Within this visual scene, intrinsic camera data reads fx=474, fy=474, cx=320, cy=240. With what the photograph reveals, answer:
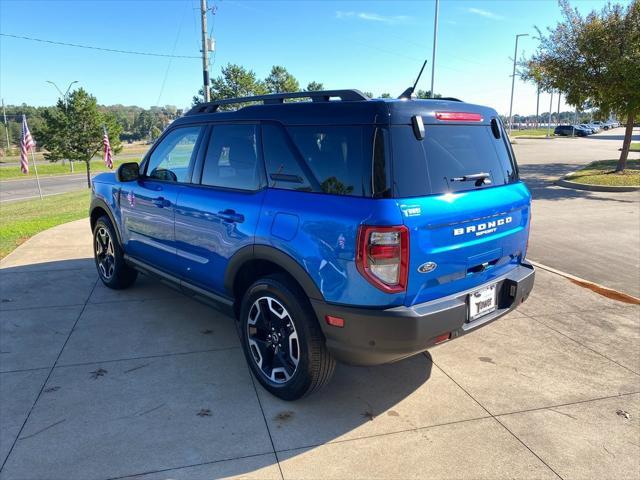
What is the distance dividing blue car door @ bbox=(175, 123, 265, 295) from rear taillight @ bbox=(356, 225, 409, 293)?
0.91 m

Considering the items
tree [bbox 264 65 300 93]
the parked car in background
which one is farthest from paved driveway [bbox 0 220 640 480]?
the parked car in background

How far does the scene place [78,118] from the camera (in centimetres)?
2920

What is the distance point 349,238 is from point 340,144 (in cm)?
59

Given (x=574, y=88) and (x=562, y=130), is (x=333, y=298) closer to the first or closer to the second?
(x=574, y=88)

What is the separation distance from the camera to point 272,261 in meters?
2.98

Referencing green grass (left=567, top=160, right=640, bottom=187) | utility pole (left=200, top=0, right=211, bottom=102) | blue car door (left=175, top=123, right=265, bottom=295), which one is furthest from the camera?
utility pole (left=200, top=0, right=211, bottom=102)


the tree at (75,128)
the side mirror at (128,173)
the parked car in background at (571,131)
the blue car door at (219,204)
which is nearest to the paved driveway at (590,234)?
the blue car door at (219,204)

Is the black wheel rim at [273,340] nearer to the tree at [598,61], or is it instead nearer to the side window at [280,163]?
the side window at [280,163]

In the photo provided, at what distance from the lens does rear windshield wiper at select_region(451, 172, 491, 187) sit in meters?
2.88

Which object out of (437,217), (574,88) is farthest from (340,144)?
(574,88)

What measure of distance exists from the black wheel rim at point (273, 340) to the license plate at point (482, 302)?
109 cm

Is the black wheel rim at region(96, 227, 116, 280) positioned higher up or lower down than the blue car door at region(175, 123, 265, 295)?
lower down

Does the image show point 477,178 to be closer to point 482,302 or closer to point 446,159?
point 446,159

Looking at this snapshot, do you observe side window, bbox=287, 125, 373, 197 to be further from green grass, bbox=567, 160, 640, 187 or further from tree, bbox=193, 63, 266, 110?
tree, bbox=193, 63, 266, 110
